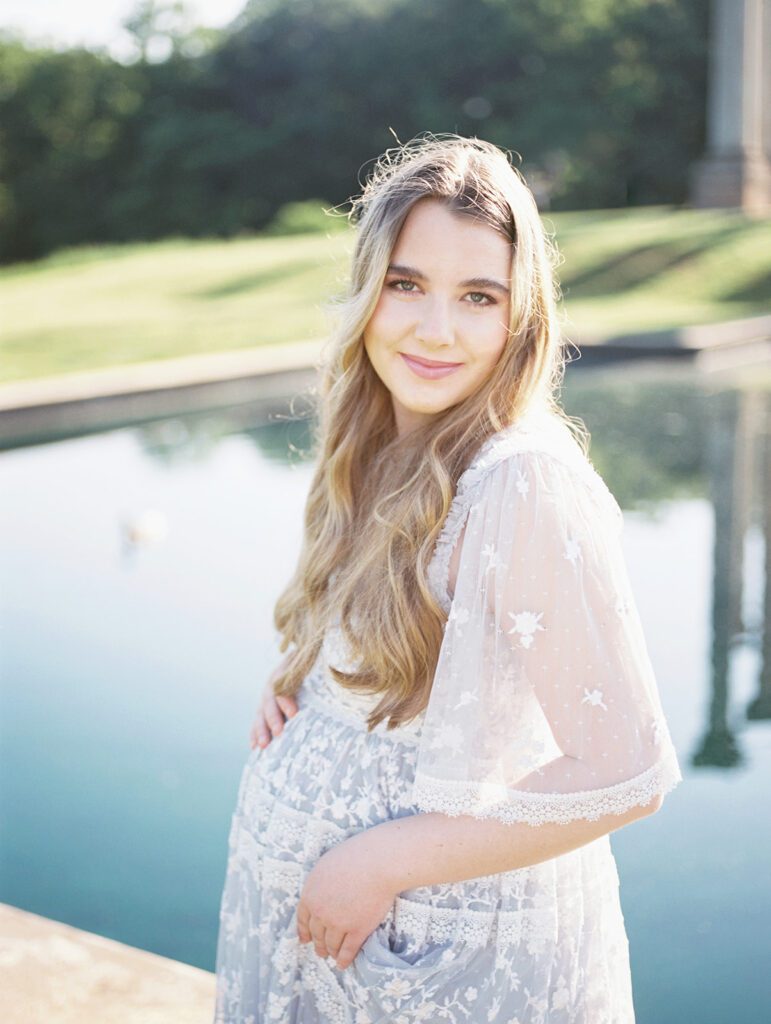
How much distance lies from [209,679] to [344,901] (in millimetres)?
3287

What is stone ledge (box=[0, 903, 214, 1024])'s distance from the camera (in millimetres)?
2320

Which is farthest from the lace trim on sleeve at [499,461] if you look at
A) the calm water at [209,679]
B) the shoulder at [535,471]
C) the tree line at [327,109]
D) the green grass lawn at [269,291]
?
the tree line at [327,109]

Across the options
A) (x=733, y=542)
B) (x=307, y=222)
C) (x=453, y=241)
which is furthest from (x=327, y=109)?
(x=453, y=241)

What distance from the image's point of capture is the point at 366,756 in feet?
5.53

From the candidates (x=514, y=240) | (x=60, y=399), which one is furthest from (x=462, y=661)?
(x=60, y=399)

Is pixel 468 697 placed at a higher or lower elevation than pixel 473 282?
A: lower

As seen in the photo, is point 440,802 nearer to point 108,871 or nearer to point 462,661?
point 462,661

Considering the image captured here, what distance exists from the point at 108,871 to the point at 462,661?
8.32 ft

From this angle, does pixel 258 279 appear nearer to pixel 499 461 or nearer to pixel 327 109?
pixel 499 461

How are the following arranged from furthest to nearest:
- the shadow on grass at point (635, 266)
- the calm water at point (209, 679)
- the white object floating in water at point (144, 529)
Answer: the shadow on grass at point (635, 266) → the white object floating in water at point (144, 529) → the calm water at point (209, 679)

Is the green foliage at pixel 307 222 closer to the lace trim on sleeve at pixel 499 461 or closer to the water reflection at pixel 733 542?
the water reflection at pixel 733 542

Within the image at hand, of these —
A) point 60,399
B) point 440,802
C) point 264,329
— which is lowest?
point 440,802

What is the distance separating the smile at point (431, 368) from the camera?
5.54 feet

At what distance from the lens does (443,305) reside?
1645 mm
